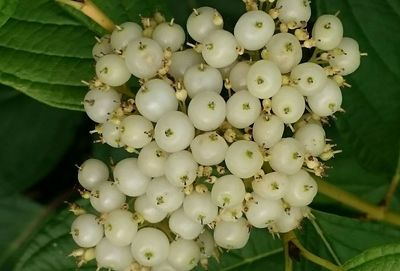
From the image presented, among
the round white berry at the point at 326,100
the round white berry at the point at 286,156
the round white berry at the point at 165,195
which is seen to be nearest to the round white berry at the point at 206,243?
the round white berry at the point at 165,195

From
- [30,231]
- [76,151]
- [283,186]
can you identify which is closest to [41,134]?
[76,151]

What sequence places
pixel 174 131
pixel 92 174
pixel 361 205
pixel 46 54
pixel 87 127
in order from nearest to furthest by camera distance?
1. pixel 174 131
2. pixel 92 174
3. pixel 46 54
4. pixel 361 205
5. pixel 87 127

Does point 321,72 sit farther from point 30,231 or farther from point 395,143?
point 30,231

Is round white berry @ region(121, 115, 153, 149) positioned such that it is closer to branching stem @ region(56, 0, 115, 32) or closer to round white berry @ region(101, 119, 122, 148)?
round white berry @ region(101, 119, 122, 148)

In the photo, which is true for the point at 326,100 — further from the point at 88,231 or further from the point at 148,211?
the point at 88,231

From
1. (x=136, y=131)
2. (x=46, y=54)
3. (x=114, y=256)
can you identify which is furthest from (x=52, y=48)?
(x=114, y=256)

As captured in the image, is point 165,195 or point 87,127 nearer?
point 165,195
